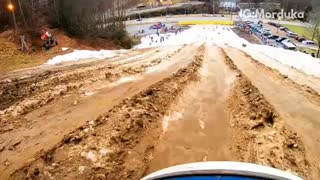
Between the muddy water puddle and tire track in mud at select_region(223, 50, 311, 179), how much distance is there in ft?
0.94

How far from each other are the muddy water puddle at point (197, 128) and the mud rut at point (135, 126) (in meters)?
0.02

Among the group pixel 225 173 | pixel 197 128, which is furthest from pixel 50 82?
pixel 225 173

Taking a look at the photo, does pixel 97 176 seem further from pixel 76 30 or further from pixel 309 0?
pixel 309 0

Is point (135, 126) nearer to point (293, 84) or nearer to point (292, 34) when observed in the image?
point (293, 84)

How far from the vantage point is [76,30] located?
28.9m

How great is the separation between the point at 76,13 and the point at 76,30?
1.52 m

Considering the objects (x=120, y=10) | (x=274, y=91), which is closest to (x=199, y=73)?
(x=274, y=91)

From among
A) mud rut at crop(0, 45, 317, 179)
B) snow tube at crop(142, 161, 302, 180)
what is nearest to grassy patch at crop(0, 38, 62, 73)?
mud rut at crop(0, 45, 317, 179)

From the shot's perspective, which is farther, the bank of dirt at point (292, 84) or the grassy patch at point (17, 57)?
the grassy patch at point (17, 57)

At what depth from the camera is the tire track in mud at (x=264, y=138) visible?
19.0 ft

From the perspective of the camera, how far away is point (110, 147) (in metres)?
6.27

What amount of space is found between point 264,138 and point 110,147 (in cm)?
Answer: 306

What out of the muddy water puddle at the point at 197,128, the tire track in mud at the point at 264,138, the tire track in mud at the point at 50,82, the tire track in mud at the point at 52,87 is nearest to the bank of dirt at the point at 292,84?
the tire track in mud at the point at 264,138

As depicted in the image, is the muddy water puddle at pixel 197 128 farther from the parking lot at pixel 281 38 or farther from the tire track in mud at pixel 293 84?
the parking lot at pixel 281 38
